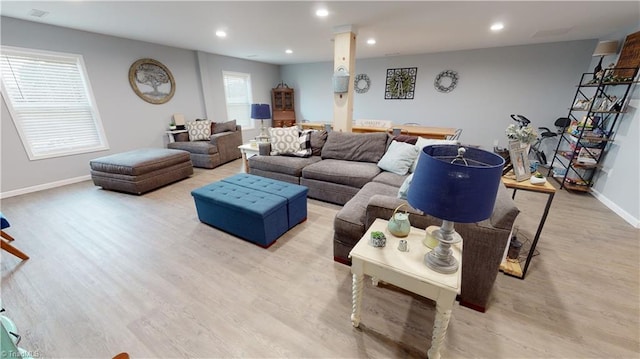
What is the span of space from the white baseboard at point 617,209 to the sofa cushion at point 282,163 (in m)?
3.77

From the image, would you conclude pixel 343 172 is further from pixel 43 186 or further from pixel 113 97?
pixel 43 186

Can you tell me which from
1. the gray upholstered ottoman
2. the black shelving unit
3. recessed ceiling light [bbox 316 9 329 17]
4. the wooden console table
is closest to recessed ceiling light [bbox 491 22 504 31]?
the black shelving unit

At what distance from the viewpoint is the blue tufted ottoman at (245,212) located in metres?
2.12

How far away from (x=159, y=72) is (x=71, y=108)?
1.61 meters

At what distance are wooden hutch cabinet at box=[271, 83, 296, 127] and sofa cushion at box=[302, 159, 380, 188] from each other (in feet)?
15.9

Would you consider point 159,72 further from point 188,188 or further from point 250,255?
point 250,255

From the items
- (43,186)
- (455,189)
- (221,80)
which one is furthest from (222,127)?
(455,189)

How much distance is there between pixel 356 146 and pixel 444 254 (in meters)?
2.38

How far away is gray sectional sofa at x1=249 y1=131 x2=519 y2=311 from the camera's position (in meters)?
1.41

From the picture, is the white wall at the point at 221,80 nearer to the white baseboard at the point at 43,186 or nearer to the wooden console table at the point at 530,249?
the white baseboard at the point at 43,186

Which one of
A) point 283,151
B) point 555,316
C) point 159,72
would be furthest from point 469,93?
point 159,72

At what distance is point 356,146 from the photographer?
335cm

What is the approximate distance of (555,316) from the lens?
150 centimetres

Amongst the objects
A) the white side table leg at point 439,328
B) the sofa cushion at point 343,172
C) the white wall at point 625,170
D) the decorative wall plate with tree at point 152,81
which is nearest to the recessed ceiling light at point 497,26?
the white wall at point 625,170
